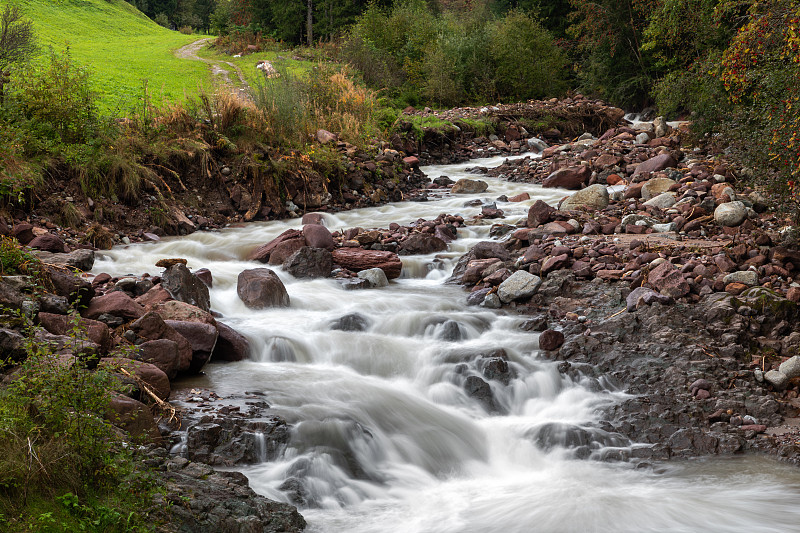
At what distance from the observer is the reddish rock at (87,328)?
569 centimetres

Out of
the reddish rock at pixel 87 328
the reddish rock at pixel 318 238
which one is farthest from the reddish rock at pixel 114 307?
the reddish rock at pixel 318 238

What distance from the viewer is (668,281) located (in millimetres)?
8062

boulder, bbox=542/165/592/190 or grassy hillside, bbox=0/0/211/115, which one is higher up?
grassy hillside, bbox=0/0/211/115

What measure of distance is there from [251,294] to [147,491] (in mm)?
5181

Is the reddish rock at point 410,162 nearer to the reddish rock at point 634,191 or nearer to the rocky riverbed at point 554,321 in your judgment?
the rocky riverbed at point 554,321

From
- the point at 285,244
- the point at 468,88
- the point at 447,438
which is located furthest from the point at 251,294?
the point at 468,88

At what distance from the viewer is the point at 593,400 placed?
21.7 ft

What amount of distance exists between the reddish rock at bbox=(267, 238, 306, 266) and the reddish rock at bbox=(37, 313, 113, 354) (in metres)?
4.89

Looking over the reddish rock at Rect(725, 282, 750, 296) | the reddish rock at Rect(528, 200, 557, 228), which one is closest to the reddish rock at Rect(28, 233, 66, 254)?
the reddish rock at Rect(528, 200, 557, 228)

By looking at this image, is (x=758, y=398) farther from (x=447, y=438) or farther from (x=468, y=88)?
(x=468, y=88)

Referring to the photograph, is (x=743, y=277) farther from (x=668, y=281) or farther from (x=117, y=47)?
(x=117, y=47)

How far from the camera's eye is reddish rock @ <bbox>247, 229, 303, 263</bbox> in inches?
428

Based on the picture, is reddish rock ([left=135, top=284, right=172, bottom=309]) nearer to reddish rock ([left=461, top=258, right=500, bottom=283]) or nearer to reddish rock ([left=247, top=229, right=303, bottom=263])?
reddish rock ([left=247, top=229, right=303, bottom=263])

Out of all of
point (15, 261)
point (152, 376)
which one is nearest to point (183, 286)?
point (15, 261)
